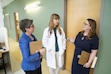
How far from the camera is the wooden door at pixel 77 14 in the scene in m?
2.01

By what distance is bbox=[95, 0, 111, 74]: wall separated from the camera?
5.72ft

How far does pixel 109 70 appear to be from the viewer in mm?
1903

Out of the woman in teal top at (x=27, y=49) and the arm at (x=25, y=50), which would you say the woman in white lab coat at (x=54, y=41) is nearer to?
the woman in teal top at (x=27, y=49)

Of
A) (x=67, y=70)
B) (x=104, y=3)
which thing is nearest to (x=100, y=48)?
(x=104, y=3)

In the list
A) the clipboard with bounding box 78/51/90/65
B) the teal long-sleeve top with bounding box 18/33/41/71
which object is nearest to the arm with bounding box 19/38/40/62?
the teal long-sleeve top with bounding box 18/33/41/71

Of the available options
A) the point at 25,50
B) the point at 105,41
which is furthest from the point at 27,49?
the point at 105,41

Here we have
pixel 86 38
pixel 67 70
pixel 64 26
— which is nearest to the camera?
pixel 86 38

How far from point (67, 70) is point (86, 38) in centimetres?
146

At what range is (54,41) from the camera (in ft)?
7.18

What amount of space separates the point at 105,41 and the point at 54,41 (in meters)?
0.94

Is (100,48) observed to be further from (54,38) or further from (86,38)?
(54,38)

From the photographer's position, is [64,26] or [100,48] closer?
[100,48]

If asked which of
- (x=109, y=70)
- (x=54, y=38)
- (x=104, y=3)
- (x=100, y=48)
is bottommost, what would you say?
(x=109, y=70)

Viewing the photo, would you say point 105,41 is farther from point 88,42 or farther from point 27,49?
point 27,49
